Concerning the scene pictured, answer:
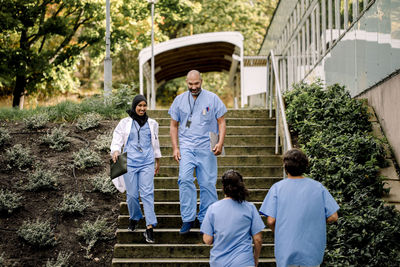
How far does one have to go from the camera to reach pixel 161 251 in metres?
6.36

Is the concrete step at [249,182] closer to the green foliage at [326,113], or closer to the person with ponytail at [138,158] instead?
the green foliage at [326,113]

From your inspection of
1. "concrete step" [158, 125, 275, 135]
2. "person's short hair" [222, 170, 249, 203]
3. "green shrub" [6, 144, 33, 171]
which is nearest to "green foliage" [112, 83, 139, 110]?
"concrete step" [158, 125, 275, 135]

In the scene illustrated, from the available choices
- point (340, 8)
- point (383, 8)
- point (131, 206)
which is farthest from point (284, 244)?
point (340, 8)

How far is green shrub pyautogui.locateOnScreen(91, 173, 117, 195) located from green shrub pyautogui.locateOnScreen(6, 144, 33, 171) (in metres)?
1.36

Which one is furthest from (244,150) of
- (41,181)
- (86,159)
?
(41,181)

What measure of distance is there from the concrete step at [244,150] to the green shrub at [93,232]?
237 centimetres

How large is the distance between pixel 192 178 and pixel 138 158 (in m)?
0.75

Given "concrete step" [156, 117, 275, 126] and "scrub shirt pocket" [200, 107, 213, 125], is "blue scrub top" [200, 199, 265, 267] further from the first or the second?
"concrete step" [156, 117, 275, 126]

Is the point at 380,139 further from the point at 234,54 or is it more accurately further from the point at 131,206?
the point at 234,54

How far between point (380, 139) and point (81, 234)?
4278mm

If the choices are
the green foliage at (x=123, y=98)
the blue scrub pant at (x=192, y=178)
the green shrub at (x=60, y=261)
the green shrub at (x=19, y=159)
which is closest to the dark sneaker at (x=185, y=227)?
the blue scrub pant at (x=192, y=178)

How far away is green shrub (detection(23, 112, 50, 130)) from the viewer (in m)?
9.91

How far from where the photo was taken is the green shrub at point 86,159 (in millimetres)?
8445

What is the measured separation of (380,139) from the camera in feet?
23.1
